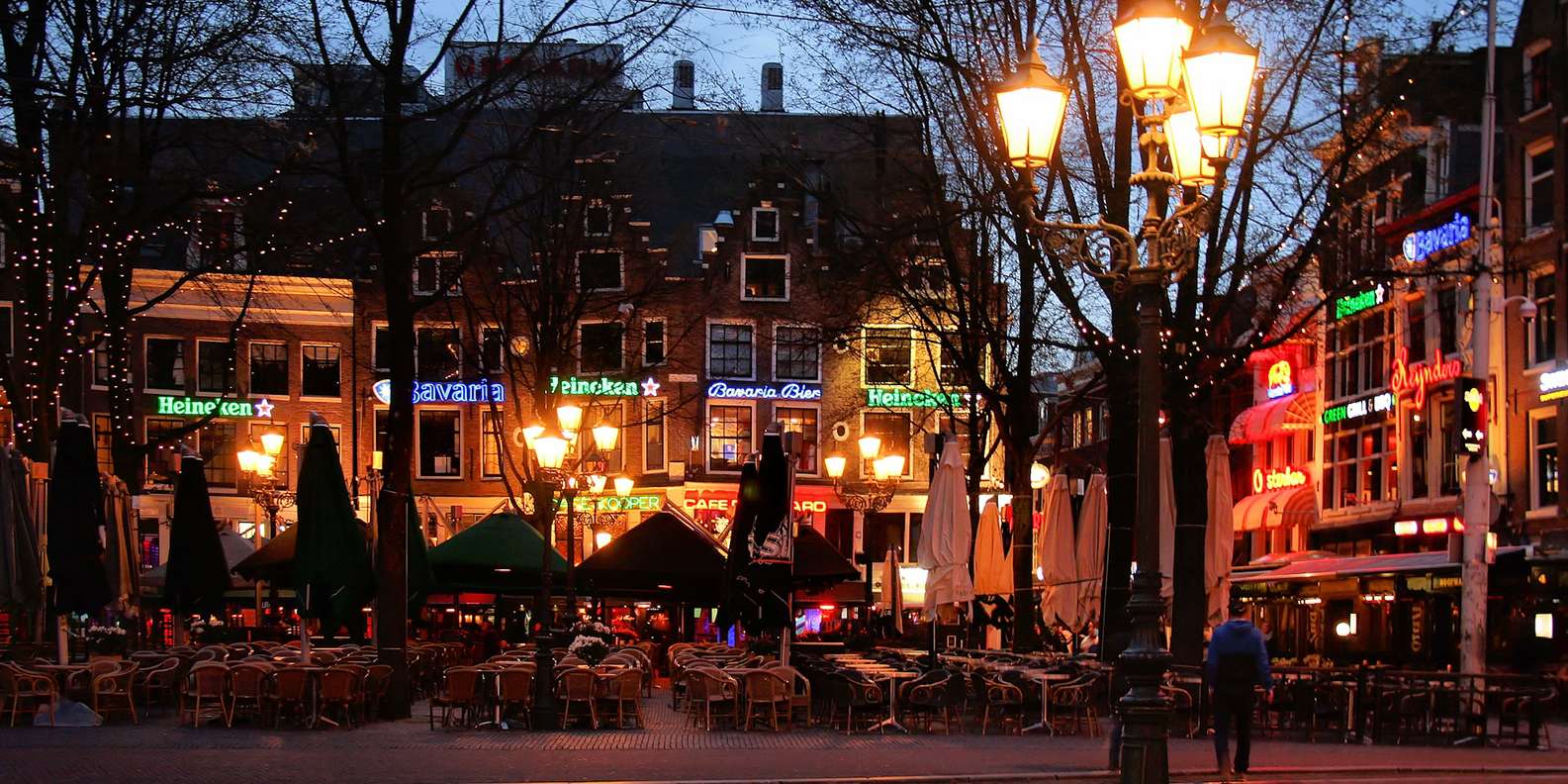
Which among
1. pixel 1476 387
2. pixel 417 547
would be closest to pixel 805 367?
pixel 1476 387

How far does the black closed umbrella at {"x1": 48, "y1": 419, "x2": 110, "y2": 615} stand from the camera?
21.5 meters

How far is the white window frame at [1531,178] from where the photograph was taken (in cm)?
3794

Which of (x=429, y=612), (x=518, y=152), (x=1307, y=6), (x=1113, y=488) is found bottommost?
(x=429, y=612)

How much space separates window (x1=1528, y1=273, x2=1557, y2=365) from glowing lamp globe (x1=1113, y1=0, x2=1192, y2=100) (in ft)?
93.5

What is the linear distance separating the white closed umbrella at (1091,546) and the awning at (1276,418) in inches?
1100

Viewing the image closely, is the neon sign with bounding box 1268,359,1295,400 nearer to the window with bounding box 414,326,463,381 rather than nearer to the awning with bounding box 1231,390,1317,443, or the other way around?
the awning with bounding box 1231,390,1317,443

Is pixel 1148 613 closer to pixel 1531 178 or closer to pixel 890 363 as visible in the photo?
pixel 1531 178

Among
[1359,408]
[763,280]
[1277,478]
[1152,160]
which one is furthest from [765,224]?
[1152,160]

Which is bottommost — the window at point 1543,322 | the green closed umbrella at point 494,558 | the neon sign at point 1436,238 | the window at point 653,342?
the green closed umbrella at point 494,558

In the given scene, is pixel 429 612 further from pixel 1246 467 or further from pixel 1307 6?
pixel 1307 6

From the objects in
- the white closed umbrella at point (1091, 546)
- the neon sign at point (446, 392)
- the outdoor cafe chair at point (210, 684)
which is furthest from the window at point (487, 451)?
the outdoor cafe chair at point (210, 684)

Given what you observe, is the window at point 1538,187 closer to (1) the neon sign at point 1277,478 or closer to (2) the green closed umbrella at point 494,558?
(1) the neon sign at point 1277,478

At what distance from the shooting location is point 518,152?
71.8 ft

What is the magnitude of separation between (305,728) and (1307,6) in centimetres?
1429
